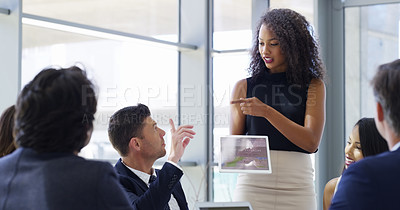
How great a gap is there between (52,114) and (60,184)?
17 centimetres

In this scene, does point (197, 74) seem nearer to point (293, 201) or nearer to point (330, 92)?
point (330, 92)

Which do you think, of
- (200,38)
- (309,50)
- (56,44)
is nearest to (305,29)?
(309,50)

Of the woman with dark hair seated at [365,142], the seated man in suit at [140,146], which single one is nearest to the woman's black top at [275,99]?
the woman with dark hair seated at [365,142]

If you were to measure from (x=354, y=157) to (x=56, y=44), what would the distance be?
97.9 inches

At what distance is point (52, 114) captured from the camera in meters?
1.36

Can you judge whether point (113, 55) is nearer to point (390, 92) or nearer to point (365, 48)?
point (365, 48)

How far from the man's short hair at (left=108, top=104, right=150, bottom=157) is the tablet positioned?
42cm

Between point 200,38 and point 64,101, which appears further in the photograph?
point 200,38

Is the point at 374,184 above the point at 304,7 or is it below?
below

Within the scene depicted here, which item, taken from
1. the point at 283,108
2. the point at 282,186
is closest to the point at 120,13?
the point at 283,108

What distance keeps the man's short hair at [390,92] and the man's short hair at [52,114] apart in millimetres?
754

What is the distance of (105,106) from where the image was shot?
4.79 m

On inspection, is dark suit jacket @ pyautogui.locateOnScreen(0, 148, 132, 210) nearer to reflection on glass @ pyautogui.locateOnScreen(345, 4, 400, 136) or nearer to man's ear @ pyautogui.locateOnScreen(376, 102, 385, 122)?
man's ear @ pyautogui.locateOnScreen(376, 102, 385, 122)

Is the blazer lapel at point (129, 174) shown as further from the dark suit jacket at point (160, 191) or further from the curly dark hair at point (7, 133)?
the curly dark hair at point (7, 133)
